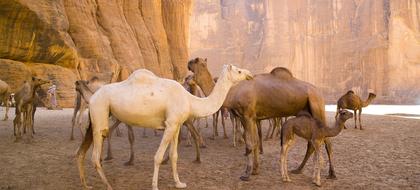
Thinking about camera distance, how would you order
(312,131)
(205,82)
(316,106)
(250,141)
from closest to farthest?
1. (312,131)
2. (250,141)
3. (316,106)
4. (205,82)

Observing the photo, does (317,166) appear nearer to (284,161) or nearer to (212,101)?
(284,161)

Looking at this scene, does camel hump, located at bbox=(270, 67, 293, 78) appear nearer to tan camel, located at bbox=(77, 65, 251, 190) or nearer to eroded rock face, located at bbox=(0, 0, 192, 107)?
tan camel, located at bbox=(77, 65, 251, 190)

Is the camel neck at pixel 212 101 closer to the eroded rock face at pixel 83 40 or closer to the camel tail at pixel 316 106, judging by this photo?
the camel tail at pixel 316 106

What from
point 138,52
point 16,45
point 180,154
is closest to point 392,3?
point 138,52

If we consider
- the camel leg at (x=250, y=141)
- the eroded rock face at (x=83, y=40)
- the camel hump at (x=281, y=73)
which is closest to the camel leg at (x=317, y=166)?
the camel leg at (x=250, y=141)

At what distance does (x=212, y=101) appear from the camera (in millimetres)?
5383

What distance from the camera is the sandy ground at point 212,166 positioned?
17.7 feet

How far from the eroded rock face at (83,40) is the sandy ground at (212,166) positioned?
1273cm

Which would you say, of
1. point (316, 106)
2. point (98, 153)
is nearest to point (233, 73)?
point (316, 106)

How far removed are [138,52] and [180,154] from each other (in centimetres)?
2460

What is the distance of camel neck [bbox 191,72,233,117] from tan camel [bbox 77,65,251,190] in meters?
0.01

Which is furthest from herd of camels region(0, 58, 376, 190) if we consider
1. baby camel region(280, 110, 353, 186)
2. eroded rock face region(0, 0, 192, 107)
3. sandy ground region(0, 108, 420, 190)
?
eroded rock face region(0, 0, 192, 107)

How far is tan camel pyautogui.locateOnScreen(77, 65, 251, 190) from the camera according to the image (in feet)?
16.3

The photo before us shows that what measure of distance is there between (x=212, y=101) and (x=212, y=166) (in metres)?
1.80
